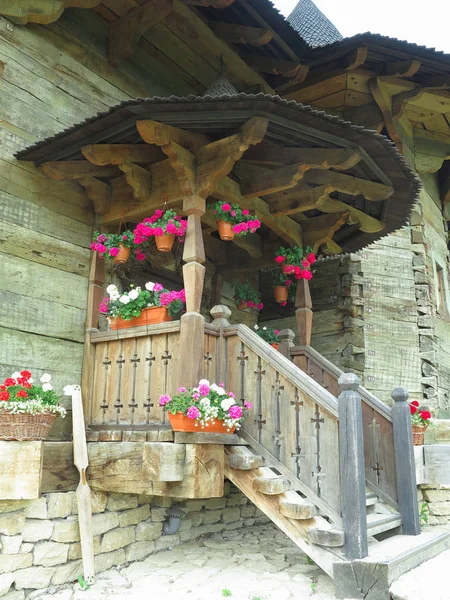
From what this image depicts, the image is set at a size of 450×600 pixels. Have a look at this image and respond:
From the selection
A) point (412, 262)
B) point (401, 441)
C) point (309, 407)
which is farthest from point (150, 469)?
point (412, 262)

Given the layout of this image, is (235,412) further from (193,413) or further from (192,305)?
(192,305)

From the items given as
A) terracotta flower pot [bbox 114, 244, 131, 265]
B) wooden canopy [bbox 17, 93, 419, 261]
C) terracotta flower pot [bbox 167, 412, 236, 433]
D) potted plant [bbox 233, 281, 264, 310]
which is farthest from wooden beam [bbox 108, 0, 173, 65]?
terracotta flower pot [bbox 167, 412, 236, 433]

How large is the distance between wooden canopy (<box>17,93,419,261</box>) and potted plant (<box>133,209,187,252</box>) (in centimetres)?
17

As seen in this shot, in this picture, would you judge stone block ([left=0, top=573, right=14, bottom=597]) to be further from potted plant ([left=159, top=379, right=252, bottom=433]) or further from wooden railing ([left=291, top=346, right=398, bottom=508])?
wooden railing ([left=291, top=346, right=398, bottom=508])

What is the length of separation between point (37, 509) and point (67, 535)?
0.33m

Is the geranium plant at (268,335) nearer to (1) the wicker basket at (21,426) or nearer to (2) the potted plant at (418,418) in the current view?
(2) the potted plant at (418,418)

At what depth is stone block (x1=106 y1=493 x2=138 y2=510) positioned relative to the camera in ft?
15.2

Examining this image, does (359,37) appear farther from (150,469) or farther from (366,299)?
(150,469)

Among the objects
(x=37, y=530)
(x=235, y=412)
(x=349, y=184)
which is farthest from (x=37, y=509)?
(x=349, y=184)

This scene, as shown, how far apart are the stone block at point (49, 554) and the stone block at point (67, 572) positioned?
2.0 inches

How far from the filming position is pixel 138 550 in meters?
4.81

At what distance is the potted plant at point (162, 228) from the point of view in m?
4.82

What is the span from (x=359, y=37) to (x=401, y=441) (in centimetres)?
498

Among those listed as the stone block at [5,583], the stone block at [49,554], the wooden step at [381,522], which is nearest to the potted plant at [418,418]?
the wooden step at [381,522]
